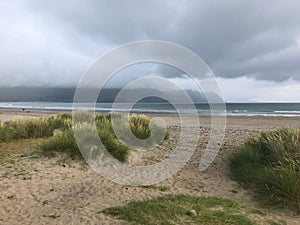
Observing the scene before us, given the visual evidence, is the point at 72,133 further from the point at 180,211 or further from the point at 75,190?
the point at 180,211

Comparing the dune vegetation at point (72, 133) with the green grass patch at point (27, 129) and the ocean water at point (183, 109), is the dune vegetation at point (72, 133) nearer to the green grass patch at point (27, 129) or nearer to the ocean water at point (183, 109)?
the green grass patch at point (27, 129)

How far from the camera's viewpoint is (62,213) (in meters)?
5.73

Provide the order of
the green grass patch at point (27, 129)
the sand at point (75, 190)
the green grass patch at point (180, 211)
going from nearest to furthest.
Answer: the green grass patch at point (180, 211)
the sand at point (75, 190)
the green grass patch at point (27, 129)

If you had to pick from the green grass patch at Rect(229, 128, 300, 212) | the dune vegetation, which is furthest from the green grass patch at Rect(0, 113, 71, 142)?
the green grass patch at Rect(229, 128, 300, 212)

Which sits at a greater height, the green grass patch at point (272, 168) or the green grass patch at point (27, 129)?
the green grass patch at point (27, 129)

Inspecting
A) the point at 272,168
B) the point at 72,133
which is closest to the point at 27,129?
the point at 72,133

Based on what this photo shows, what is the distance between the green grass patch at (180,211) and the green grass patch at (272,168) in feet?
2.81

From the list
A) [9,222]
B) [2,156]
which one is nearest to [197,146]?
[2,156]

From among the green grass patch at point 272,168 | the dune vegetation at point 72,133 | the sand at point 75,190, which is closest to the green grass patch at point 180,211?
the sand at point 75,190

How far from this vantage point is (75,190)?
6930 mm

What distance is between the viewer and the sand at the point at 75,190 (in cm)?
567

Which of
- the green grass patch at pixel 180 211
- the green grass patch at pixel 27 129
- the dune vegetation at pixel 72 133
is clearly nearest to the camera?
the green grass patch at pixel 180 211

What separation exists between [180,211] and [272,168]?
9.41 feet

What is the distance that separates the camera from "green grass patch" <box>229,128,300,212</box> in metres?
6.50
